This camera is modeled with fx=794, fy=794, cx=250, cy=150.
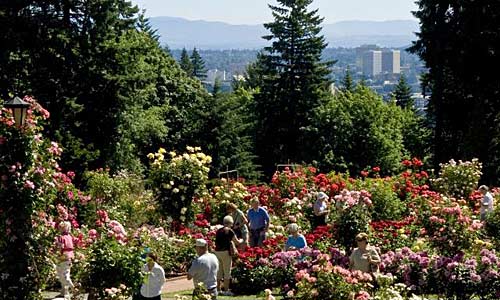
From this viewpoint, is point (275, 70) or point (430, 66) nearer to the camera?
point (430, 66)

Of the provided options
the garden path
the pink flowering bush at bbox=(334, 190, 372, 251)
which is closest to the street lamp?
the garden path

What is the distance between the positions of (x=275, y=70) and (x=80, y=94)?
66.3 ft

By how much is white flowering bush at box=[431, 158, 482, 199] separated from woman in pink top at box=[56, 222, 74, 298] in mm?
10500

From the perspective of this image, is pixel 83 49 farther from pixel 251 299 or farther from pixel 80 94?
pixel 251 299

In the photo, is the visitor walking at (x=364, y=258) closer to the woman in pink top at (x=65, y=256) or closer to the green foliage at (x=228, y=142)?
the woman in pink top at (x=65, y=256)

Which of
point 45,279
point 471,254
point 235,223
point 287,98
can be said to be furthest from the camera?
point 287,98

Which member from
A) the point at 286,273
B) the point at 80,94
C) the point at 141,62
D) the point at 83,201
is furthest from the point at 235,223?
the point at 141,62

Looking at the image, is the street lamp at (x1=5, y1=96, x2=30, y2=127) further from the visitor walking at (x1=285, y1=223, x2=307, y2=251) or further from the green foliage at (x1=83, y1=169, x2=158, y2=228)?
the green foliage at (x1=83, y1=169, x2=158, y2=228)

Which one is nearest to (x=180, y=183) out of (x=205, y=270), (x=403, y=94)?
(x=205, y=270)

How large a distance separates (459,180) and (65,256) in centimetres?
1120

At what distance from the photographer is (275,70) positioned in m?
48.7

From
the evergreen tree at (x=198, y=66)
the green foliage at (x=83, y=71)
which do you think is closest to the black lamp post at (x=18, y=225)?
the green foliage at (x=83, y=71)

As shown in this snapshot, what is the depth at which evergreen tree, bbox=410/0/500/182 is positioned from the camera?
3091cm

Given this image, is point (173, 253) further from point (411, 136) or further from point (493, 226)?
point (411, 136)
